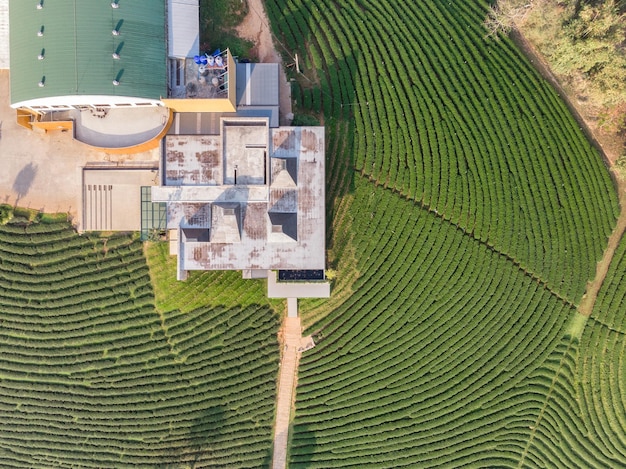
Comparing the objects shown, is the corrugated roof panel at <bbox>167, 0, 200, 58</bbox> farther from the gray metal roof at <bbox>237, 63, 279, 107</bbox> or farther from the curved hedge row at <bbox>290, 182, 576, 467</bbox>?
the curved hedge row at <bbox>290, 182, 576, 467</bbox>

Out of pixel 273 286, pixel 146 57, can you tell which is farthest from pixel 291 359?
pixel 146 57

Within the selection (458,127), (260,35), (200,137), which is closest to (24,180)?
(200,137)

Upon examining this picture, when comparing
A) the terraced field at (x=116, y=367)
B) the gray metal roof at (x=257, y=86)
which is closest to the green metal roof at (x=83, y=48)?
the gray metal roof at (x=257, y=86)

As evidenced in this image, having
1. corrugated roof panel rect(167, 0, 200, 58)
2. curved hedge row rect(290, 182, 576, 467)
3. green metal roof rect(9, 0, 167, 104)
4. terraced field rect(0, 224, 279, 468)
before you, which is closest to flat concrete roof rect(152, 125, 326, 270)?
curved hedge row rect(290, 182, 576, 467)

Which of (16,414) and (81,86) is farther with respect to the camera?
(16,414)

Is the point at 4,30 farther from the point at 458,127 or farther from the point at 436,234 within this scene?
the point at 436,234

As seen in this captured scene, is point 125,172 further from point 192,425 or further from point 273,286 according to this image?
point 192,425
